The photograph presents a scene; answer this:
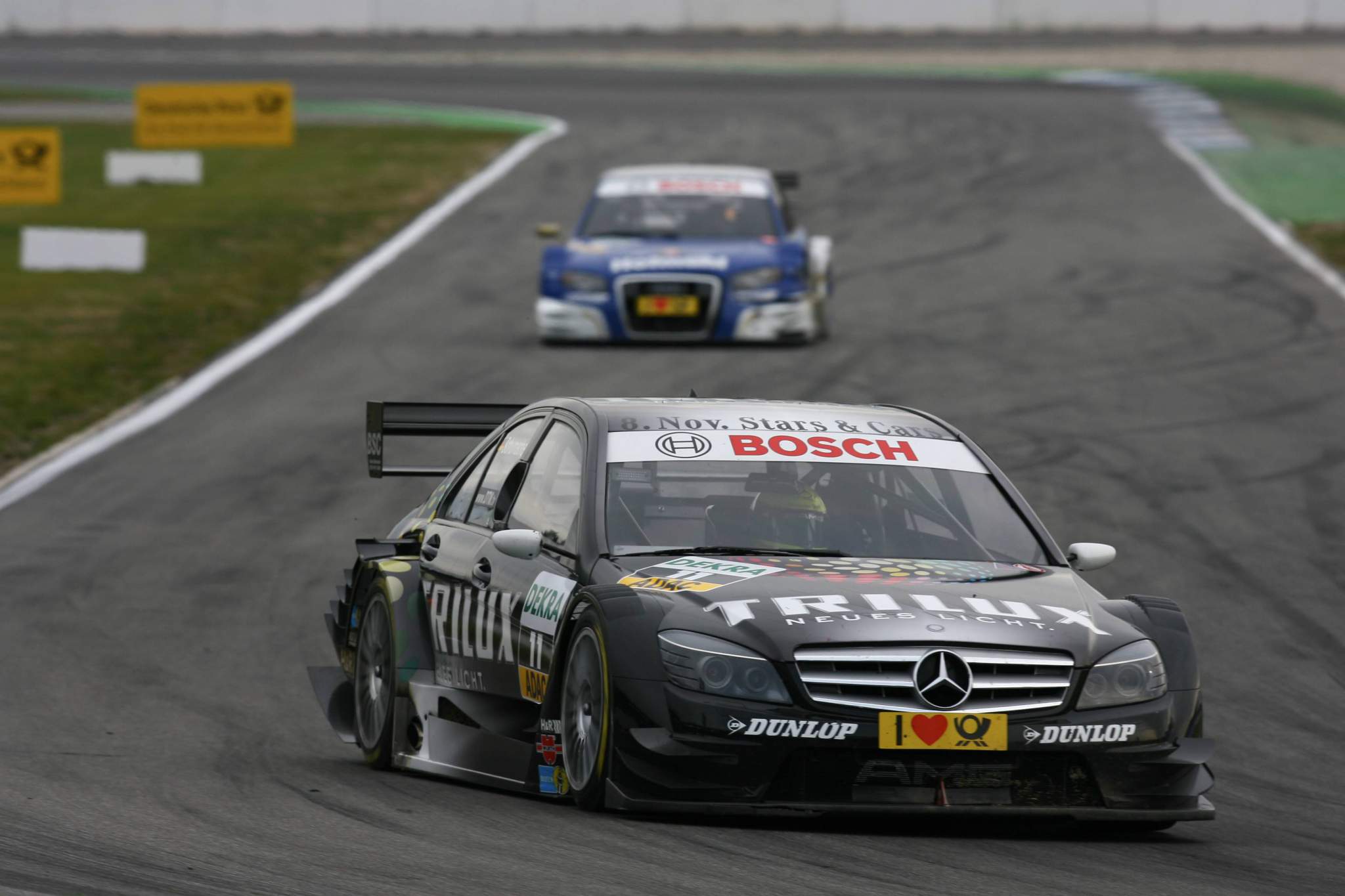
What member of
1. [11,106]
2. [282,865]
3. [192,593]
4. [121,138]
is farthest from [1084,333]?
[11,106]

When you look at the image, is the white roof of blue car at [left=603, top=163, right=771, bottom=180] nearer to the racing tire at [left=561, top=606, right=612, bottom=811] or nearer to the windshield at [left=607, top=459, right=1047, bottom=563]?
the windshield at [left=607, top=459, right=1047, bottom=563]

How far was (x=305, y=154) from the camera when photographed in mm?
→ 34875

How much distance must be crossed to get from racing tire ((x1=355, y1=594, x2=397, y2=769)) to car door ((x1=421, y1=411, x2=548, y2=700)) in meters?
0.27

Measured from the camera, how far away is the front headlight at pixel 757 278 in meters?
19.8

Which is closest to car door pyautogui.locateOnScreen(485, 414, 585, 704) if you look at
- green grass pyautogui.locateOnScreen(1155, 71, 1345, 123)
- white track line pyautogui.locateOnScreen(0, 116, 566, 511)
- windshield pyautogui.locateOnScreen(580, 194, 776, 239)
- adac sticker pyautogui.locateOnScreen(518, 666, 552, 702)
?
adac sticker pyautogui.locateOnScreen(518, 666, 552, 702)

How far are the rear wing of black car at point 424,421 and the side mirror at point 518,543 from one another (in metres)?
1.75

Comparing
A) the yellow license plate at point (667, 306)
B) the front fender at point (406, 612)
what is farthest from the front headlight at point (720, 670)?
the yellow license plate at point (667, 306)

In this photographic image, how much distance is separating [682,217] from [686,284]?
126 centimetres

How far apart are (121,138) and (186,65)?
1039 cm

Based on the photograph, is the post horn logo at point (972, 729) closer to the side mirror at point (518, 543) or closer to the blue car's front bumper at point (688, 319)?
the side mirror at point (518, 543)

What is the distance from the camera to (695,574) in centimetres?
672

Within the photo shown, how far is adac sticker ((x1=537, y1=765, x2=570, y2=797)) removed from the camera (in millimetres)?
6707

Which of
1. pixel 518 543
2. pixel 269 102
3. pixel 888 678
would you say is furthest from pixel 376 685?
pixel 269 102

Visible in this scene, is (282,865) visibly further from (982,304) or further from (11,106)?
(11,106)
